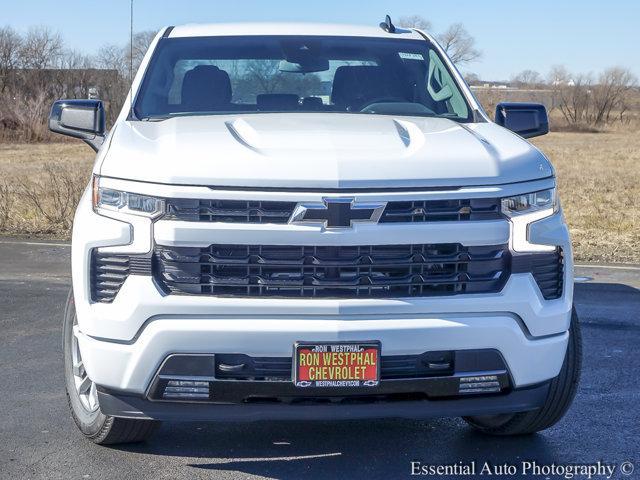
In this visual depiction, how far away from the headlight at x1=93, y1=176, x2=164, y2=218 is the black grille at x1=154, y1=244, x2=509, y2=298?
0.50 ft

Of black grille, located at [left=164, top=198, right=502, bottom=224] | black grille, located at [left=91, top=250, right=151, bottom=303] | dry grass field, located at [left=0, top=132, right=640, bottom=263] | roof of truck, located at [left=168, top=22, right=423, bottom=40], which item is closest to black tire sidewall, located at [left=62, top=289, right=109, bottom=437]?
black grille, located at [left=91, top=250, right=151, bottom=303]

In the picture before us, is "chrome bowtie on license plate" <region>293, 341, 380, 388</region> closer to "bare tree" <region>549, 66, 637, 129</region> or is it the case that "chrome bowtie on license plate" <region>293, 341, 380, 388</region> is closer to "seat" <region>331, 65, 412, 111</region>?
"seat" <region>331, 65, 412, 111</region>

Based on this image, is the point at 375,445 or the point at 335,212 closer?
the point at 335,212

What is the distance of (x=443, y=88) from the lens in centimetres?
560

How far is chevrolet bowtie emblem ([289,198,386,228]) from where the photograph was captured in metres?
3.73

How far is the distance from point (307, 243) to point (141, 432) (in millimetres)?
1306

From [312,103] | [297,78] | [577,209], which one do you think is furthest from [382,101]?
[577,209]

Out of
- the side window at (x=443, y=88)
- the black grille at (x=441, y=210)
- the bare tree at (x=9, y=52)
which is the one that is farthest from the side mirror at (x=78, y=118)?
the bare tree at (x=9, y=52)

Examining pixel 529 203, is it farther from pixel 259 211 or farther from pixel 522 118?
pixel 522 118

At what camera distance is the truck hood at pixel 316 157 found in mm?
3766

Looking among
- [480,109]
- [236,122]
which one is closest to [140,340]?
[236,122]

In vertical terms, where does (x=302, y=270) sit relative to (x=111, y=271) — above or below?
above

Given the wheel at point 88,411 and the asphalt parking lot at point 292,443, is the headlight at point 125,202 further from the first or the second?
the asphalt parking lot at point 292,443

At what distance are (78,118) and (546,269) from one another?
256 centimetres
